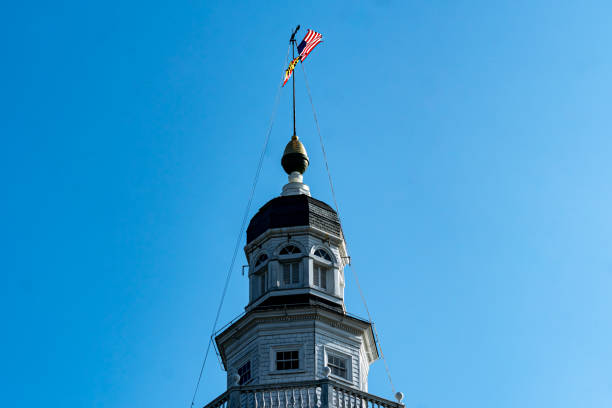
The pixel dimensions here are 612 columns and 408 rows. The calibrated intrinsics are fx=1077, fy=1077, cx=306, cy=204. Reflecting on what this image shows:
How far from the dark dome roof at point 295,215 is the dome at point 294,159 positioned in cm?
232

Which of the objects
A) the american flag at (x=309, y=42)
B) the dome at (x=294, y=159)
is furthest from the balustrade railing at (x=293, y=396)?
the american flag at (x=309, y=42)

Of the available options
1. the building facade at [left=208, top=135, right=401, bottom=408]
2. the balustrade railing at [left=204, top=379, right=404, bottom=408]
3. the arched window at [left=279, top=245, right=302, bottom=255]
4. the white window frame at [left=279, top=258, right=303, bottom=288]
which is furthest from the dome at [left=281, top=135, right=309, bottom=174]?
the balustrade railing at [left=204, top=379, right=404, bottom=408]

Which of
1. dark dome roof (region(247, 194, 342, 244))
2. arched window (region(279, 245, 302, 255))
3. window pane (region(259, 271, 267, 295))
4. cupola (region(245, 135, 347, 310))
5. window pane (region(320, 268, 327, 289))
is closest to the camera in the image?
cupola (region(245, 135, 347, 310))

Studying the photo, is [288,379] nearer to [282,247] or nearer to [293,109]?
[282,247]

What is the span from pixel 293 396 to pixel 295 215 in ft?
30.3

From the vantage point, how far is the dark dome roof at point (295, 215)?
40031 mm

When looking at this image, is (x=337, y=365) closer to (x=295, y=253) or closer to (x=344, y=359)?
(x=344, y=359)

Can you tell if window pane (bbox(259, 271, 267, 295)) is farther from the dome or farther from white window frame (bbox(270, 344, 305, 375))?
the dome

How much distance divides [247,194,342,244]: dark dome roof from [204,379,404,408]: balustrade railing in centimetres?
836

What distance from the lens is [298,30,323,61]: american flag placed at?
149ft

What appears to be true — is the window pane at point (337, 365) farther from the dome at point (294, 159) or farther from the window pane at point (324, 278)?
the dome at point (294, 159)

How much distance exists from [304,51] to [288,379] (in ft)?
52.5

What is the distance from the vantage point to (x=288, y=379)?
35.2 metres

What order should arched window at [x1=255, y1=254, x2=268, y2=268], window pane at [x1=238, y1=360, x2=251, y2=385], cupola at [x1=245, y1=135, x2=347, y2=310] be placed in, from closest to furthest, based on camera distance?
window pane at [x1=238, y1=360, x2=251, y2=385], cupola at [x1=245, y1=135, x2=347, y2=310], arched window at [x1=255, y1=254, x2=268, y2=268]
